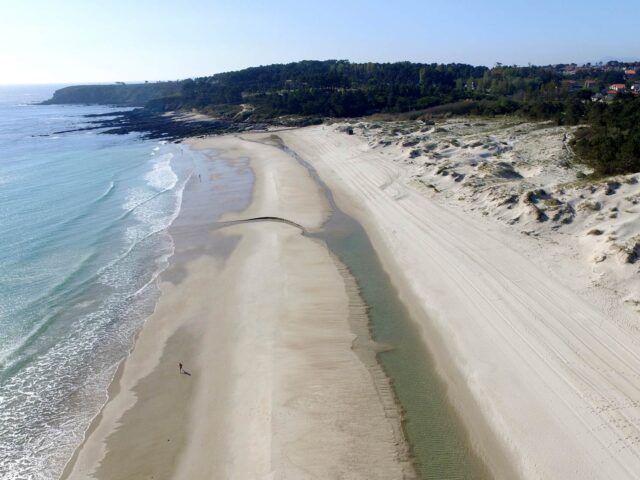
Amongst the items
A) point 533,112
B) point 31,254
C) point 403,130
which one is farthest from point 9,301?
point 533,112

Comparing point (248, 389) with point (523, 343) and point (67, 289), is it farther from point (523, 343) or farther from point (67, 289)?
point (67, 289)

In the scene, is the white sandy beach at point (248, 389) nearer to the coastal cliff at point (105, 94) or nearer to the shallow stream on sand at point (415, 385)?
the shallow stream on sand at point (415, 385)

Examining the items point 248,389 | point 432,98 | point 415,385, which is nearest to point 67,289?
point 248,389

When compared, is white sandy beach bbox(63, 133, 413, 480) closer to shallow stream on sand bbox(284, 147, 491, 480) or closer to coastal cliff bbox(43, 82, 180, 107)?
shallow stream on sand bbox(284, 147, 491, 480)

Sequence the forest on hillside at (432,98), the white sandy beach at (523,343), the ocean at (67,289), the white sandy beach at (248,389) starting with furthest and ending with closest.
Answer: the forest on hillside at (432,98) → the ocean at (67,289) → the white sandy beach at (248,389) → the white sandy beach at (523,343)

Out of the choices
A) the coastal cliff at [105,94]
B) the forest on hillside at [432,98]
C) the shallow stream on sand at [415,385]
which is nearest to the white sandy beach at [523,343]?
the shallow stream on sand at [415,385]

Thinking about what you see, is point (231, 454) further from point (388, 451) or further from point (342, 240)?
point (342, 240)

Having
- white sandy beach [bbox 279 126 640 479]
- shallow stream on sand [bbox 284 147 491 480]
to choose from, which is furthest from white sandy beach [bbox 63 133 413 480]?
white sandy beach [bbox 279 126 640 479]
